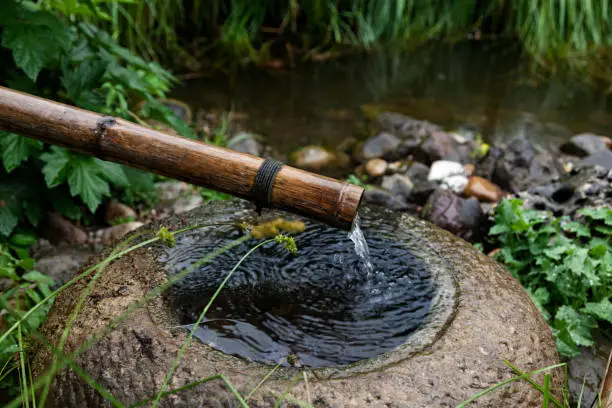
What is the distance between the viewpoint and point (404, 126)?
5.18 m

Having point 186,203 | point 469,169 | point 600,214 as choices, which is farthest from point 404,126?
point 600,214

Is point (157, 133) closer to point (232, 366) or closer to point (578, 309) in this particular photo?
point (232, 366)

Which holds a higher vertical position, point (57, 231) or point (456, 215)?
point (456, 215)

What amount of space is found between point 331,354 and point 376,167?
286cm

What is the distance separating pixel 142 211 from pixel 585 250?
2.47 m

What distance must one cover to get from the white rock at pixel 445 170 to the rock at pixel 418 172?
42mm

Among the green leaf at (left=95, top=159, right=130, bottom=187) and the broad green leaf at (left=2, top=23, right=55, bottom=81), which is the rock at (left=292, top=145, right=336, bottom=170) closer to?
the green leaf at (left=95, top=159, right=130, bottom=187)

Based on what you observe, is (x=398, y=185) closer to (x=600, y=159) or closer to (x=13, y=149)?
(x=600, y=159)

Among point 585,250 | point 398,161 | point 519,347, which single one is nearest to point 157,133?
point 519,347

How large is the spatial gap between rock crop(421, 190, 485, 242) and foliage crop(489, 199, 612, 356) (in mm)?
264

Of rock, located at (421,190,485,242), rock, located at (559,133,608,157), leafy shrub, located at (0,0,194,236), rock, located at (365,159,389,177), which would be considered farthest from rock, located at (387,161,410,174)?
leafy shrub, located at (0,0,194,236)

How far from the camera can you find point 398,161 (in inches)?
187

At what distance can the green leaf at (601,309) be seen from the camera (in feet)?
8.46

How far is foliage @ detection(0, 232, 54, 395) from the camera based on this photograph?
2242mm
